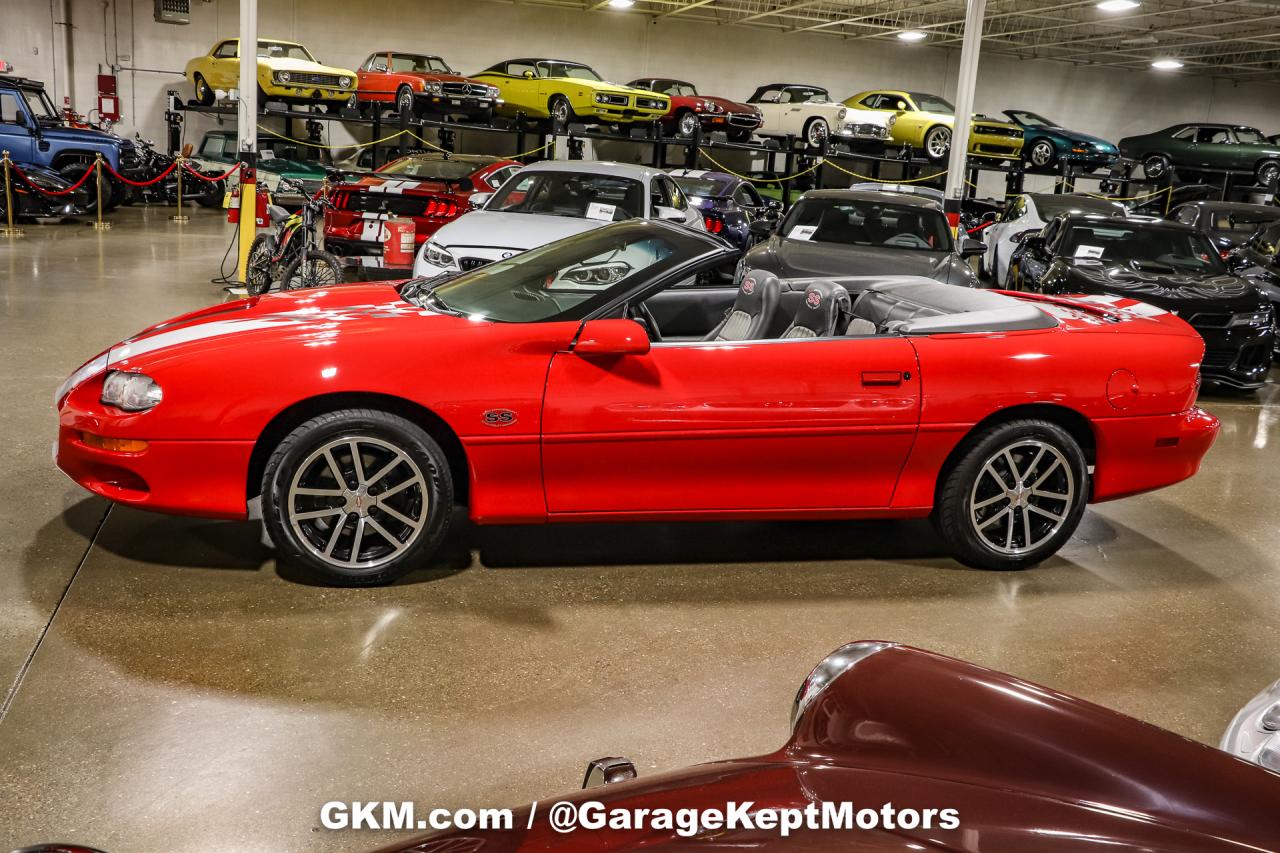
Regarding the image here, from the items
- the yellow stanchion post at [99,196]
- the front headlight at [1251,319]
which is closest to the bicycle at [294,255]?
the yellow stanchion post at [99,196]

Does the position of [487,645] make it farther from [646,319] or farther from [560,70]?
[560,70]

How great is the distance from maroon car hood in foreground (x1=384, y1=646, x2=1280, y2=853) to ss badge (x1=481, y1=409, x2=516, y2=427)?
2.07 meters

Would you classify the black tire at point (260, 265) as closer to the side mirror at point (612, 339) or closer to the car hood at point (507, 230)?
the car hood at point (507, 230)

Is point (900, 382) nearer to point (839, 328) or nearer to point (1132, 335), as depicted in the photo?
point (839, 328)

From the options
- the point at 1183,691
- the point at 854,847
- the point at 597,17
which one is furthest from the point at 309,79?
the point at 854,847

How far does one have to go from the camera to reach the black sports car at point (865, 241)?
333 inches

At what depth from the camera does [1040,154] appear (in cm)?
2106

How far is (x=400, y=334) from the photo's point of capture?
378 cm

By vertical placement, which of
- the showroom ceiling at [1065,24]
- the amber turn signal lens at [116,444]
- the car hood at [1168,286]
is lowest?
the amber turn signal lens at [116,444]

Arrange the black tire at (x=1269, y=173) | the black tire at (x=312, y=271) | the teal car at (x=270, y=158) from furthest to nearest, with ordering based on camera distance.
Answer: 1. the black tire at (x=1269, y=173)
2. the teal car at (x=270, y=158)
3. the black tire at (x=312, y=271)

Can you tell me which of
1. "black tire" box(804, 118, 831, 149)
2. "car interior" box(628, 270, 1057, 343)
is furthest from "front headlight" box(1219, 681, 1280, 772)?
"black tire" box(804, 118, 831, 149)

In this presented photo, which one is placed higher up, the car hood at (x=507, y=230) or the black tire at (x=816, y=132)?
the black tire at (x=816, y=132)

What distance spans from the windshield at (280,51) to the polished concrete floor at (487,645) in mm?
15269

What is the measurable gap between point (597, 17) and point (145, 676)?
25.5 metres
